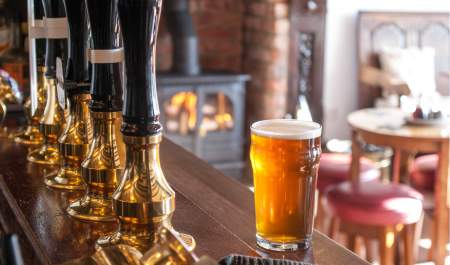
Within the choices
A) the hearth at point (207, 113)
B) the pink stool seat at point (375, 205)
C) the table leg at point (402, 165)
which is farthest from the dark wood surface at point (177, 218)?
the hearth at point (207, 113)

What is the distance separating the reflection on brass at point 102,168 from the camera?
3.00 ft

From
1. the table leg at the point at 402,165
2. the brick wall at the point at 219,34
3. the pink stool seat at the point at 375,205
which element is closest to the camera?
the pink stool seat at the point at 375,205

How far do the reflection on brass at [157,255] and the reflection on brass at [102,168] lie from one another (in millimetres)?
186

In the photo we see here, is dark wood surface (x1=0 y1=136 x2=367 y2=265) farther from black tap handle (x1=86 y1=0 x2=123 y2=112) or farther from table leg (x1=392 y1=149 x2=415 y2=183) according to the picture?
table leg (x1=392 y1=149 x2=415 y2=183)

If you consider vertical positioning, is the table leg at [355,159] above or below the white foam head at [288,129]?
below

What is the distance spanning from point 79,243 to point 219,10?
3.81 metres

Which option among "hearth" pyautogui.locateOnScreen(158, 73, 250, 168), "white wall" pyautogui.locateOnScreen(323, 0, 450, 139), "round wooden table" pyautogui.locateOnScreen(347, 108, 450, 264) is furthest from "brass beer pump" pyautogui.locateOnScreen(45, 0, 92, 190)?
"white wall" pyautogui.locateOnScreen(323, 0, 450, 139)

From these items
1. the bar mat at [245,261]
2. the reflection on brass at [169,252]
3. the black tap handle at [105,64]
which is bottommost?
the bar mat at [245,261]

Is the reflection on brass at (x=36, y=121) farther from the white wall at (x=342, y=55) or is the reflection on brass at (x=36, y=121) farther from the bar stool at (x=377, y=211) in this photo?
the white wall at (x=342, y=55)

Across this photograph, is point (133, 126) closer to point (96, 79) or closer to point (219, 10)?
point (96, 79)

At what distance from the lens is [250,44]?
4.52 m

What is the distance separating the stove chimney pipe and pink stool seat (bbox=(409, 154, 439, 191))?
143 cm

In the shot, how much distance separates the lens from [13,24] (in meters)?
1.95

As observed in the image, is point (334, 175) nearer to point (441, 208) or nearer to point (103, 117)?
point (441, 208)
